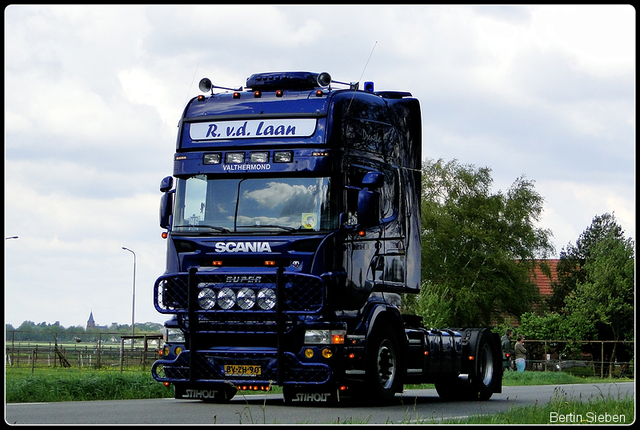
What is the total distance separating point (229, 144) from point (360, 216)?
2.14 meters

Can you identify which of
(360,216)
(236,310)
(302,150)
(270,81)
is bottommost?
(236,310)

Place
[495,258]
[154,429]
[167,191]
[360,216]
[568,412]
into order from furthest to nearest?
[495,258] < [167,191] < [360,216] < [568,412] < [154,429]

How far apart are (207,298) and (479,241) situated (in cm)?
5558

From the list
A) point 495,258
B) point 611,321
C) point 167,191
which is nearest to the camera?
point 167,191


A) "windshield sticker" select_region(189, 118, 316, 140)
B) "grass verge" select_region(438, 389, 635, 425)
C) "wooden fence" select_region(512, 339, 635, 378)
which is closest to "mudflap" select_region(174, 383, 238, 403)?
"windshield sticker" select_region(189, 118, 316, 140)

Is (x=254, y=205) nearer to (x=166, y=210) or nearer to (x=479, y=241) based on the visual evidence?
(x=166, y=210)

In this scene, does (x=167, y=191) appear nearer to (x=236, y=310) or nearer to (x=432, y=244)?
(x=236, y=310)

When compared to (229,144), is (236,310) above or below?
below

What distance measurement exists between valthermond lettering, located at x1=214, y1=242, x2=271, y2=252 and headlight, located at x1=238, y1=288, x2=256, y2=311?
1.69ft

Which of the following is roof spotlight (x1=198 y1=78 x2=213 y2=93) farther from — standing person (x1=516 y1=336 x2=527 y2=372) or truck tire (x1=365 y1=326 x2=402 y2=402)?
standing person (x1=516 y1=336 x2=527 y2=372)

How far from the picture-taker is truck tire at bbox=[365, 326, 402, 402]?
14.2 m

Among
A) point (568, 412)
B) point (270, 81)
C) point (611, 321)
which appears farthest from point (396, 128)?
point (611, 321)

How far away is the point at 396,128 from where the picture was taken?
623 inches

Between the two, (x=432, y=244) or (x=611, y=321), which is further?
(x=432, y=244)
